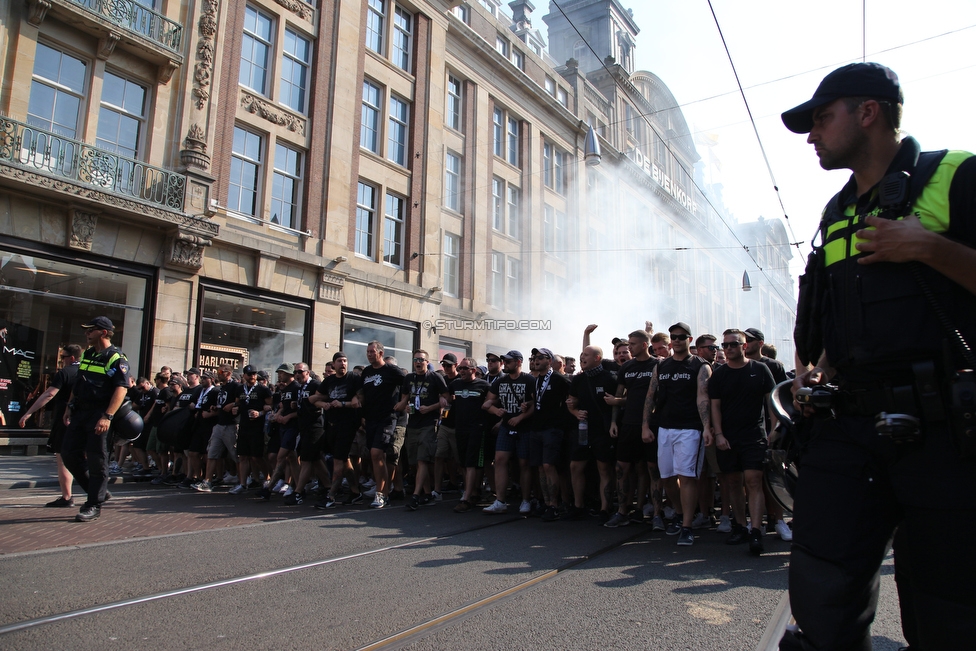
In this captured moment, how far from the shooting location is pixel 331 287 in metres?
17.5

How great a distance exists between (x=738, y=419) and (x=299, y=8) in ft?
55.4

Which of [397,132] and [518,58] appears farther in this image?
[518,58]

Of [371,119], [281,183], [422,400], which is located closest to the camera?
[422,400]

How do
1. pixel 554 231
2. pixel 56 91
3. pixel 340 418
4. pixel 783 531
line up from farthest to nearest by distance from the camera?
pixel 554 231, pixel 56 91, pixel 340 418, pixel 783 531

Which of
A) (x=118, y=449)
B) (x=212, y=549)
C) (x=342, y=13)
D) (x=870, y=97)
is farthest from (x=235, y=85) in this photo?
(x=870, y=97)

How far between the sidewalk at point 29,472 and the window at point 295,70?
34.6 ft

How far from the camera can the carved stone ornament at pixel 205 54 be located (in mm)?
14953

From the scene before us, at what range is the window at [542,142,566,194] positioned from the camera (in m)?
27.8

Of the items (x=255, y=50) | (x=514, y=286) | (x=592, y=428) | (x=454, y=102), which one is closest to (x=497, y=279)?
(x=514, y=286)

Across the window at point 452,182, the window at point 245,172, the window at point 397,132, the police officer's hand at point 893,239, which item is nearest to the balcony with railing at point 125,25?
the window at point 245,172

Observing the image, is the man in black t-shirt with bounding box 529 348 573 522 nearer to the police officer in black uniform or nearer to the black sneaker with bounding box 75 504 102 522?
the police officer in black uniform

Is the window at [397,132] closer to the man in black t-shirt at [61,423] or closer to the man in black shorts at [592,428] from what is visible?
the man in black t-shirt at [61,423]

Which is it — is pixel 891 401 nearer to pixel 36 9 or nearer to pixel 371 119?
pixel 36 9

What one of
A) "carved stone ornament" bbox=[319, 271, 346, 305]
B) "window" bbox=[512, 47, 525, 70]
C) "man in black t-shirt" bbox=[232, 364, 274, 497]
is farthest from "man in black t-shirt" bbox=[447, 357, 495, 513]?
"window" bbox=[512, 47, 525, 70]
